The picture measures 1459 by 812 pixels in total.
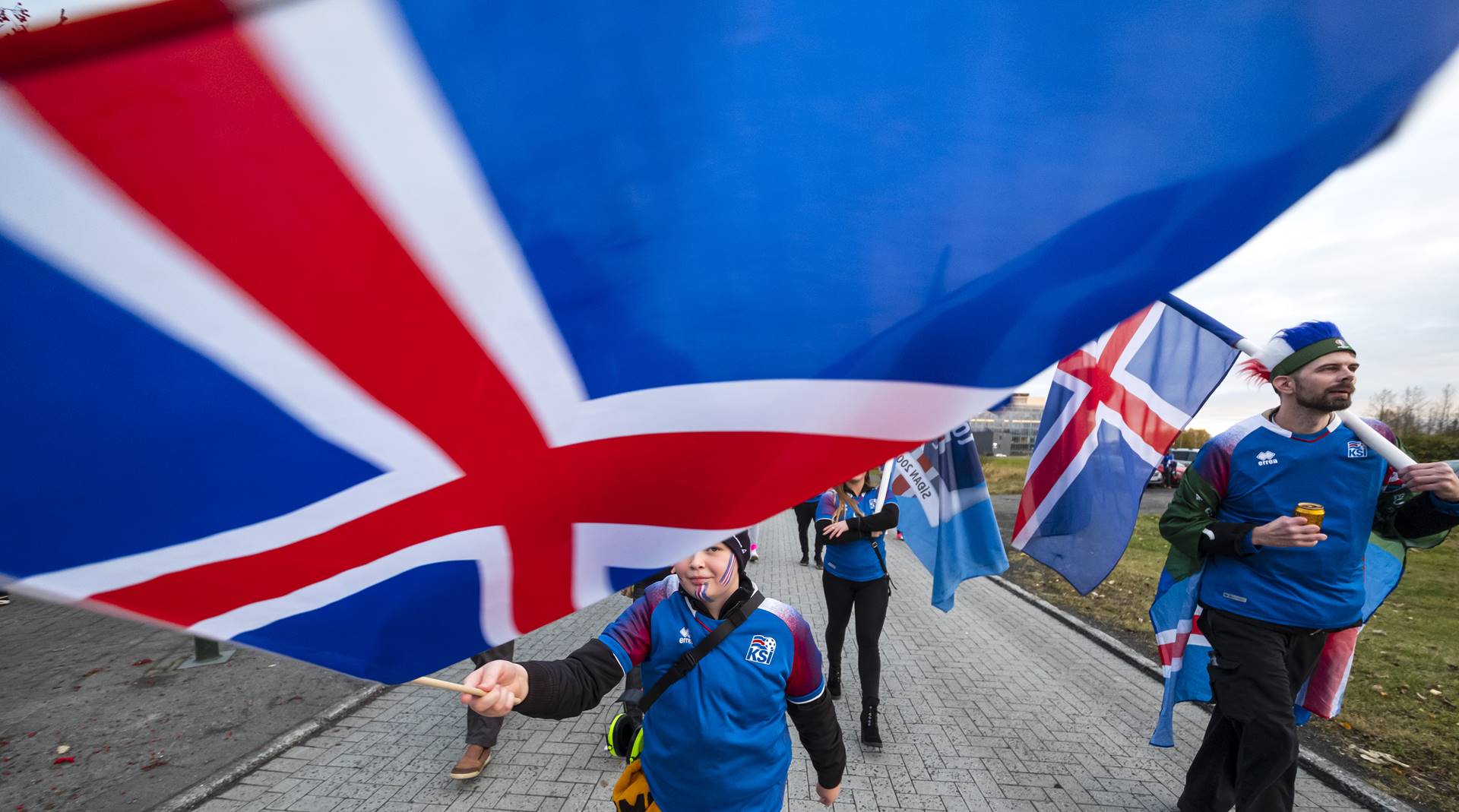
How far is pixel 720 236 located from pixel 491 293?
42cm

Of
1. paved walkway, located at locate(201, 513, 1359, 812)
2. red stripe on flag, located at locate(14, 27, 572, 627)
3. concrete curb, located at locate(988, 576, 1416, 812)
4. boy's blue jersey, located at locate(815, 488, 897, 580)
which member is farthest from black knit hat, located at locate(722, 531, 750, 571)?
concrete curb, located at locate(988, 576, 1416, 812)

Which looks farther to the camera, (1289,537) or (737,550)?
(1289,537)

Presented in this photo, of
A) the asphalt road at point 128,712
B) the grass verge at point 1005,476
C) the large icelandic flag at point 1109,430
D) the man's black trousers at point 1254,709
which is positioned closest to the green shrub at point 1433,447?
the grass verge at point 1005,476

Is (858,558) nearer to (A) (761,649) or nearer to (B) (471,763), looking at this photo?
(A) (761,649)

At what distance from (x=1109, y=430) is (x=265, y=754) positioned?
5679mm

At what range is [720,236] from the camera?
1159 mm

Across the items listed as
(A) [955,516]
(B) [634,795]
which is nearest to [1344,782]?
(A) [955,516]

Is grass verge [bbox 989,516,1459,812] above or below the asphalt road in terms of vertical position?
below

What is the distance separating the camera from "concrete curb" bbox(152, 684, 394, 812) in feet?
12.5

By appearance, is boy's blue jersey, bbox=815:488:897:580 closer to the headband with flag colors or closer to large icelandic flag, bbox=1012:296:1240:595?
large icelandic flag, bbox=1012:296:1240:595

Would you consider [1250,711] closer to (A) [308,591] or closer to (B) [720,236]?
(B) [720,236]

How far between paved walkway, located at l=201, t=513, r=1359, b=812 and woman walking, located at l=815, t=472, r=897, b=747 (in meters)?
0.47

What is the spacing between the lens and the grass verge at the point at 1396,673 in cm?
429

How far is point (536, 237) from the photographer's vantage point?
112 centimetres
